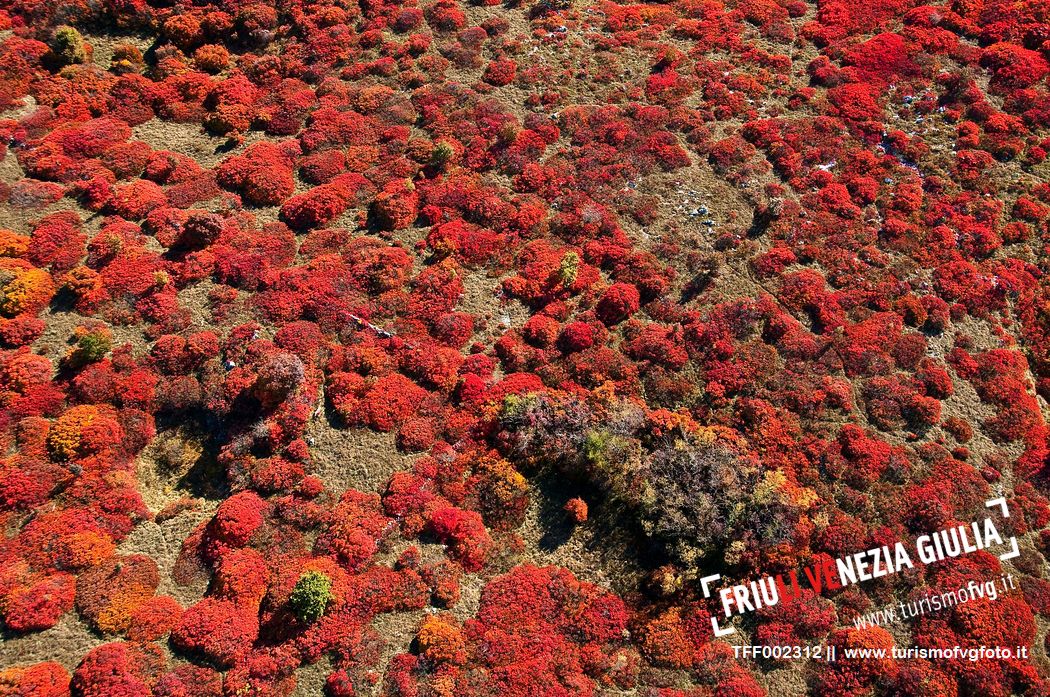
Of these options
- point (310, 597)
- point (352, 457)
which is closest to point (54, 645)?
point (310, 597)

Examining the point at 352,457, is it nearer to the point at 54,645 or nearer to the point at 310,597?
the point at 310,597

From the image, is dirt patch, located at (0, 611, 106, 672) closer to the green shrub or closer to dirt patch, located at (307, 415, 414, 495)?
the green shrub

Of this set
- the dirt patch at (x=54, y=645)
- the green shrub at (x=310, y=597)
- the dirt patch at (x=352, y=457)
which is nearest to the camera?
the dirt patch at (x=54, y=645)

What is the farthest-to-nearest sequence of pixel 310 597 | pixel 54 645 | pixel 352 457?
pixel 352 457, pixel 310 597, pixel 54 645

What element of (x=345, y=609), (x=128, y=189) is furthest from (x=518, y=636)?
(x=128, y=189)

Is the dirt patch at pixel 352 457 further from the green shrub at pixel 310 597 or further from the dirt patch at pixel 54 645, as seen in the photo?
the dirt patch at pixel 54 645

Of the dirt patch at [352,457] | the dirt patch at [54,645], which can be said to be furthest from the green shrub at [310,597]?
the dirt patch at [54,645]

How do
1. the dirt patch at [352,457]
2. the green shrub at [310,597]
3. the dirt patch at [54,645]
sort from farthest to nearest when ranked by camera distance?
1. the dirt patch at [352,457]
2. the green shrub at [310,597]
3. the dirt patch at [54,645]

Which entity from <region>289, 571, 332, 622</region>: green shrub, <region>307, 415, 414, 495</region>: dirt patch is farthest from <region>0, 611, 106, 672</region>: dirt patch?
<region>307, 415, 414, 495</region>: dirt patch

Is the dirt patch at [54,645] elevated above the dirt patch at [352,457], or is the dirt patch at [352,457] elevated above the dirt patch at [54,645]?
the dirt patch at [352,457]

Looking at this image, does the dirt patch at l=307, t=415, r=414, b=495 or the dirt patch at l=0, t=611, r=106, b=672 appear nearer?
the dirt patch at l=0, t=611, r=106, b=672

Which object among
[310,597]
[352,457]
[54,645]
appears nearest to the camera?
[54,645]

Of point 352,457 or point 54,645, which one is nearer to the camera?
point 54,645
